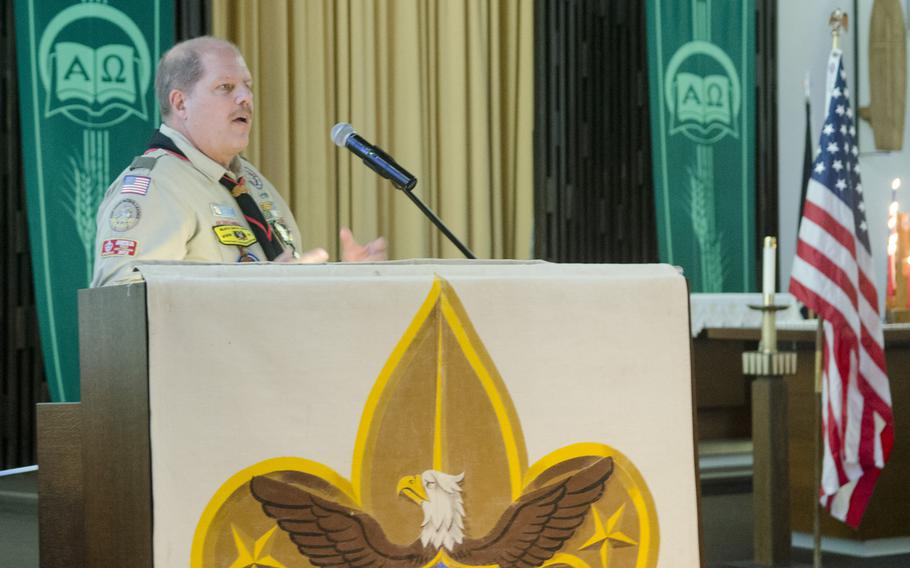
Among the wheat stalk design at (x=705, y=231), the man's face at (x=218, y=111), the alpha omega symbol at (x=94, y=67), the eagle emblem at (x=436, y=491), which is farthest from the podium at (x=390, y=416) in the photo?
the wheat stalk design at (x=705, y=231)

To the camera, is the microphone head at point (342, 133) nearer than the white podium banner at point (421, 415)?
No

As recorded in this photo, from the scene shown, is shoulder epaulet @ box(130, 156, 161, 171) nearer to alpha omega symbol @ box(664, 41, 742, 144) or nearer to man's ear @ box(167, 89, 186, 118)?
man's ear @ box(167, 89, 186, 118)

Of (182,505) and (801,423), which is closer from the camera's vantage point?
(182,505)

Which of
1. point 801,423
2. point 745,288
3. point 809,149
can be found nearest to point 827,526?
point 801,423

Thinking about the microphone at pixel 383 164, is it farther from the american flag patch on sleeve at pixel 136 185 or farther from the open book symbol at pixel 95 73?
the open book symbol at pixel 95 73

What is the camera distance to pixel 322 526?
4.04 feet

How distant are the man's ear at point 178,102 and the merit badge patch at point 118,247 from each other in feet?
1.41

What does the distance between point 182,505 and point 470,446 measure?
1.03ft

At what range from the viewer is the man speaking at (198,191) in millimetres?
2213

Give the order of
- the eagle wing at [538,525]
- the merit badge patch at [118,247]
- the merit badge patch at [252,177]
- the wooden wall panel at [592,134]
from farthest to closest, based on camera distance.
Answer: the wooden wall panel at [592,134] < the merit badge patch at [252,177] < the merit badge patch at [118,247] < the eagle wing at [538,525]

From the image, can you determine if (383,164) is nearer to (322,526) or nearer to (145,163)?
(145,163)

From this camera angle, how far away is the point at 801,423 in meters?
4.11

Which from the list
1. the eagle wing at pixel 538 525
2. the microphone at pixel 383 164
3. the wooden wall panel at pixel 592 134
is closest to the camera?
the eagle wing at pixel 538 525

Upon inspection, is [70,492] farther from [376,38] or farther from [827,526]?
[376,38]
